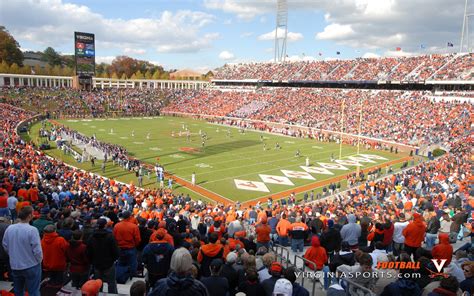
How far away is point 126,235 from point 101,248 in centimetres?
65

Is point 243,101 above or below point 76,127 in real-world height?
above

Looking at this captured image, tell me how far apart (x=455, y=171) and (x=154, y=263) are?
817 inches

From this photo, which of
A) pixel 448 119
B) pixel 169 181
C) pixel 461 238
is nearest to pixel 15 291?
pixel 461 238

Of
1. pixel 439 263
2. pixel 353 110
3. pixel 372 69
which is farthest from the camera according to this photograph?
pixel 372 69

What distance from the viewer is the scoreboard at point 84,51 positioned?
62.7 metres

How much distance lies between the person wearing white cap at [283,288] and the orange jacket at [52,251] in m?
3.14

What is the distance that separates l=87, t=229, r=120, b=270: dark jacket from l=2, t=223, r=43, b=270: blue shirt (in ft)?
2.60

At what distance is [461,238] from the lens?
10.5 metres

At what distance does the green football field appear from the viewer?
24.8 meters

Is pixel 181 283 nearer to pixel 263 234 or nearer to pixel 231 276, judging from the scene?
pixel 231 276

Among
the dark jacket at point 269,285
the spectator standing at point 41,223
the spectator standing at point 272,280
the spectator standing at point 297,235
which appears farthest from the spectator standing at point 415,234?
the spectator standing at point 41,223

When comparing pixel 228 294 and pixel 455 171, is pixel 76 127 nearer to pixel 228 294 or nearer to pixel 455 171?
pixel 455 171

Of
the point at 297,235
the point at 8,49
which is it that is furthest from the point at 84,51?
the point at 297,235

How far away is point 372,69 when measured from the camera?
58031 mm
